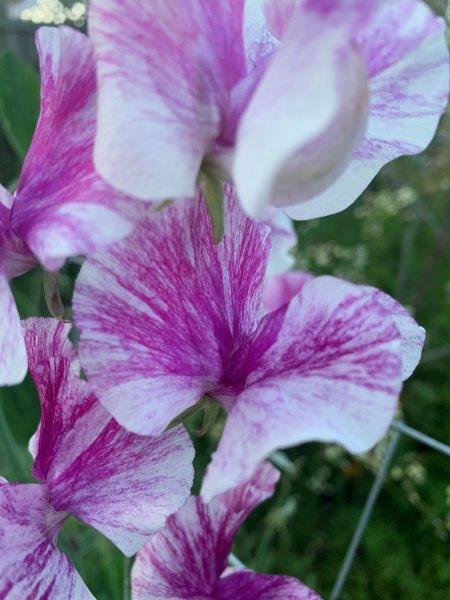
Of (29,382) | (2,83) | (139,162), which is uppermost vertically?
(139,162)

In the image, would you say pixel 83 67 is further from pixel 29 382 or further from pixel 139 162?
pixel 29 382

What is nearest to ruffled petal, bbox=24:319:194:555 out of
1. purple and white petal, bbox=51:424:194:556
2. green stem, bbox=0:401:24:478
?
purple and white petal, bbox=51:424:194:556

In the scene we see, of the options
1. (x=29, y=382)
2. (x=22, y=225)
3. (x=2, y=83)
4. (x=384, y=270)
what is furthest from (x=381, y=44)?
(x=384, y=270)

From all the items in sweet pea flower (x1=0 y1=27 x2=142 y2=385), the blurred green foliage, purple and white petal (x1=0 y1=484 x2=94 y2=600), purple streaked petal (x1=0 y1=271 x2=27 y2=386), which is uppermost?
sweet pea flower (x1=0 y1=27 x2=142 y2=385)

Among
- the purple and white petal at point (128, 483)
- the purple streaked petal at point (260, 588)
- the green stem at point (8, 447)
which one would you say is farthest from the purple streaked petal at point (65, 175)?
the green stem at point (8, 447)

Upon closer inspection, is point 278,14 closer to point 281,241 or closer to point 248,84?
point 248,84

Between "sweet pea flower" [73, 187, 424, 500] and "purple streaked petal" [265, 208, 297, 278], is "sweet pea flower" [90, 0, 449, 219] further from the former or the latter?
"purple streaked petal" [265, 208, 297, 278]
